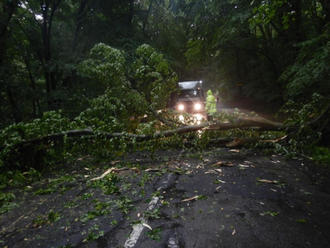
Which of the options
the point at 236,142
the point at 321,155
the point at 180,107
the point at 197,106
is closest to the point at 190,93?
the point at 197,106

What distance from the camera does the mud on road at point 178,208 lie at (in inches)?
102

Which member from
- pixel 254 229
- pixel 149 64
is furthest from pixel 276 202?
pixel 149 64

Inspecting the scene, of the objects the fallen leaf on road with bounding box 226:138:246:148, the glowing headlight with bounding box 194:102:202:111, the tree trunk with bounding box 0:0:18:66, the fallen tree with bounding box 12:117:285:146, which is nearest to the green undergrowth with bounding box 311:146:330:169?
the fallen tree with bounding box 12:117:285:146

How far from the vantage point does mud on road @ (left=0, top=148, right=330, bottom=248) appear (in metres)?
2.59

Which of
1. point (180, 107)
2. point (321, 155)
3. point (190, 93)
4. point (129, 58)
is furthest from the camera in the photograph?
point (190, 93)

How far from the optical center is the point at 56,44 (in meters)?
12.8

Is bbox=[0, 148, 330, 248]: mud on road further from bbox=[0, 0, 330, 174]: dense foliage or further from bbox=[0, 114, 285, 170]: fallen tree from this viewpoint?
bbox=[0, 0, 330, 174]: dense foliage

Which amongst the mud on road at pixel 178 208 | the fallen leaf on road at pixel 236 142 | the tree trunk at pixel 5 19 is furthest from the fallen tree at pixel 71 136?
the tree trunk at pixel 5 19

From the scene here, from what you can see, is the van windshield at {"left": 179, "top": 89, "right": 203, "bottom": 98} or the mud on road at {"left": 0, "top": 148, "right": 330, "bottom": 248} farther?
the van windshield at {"left": 179, "top": 89, "right": 203, "bottom": 98}

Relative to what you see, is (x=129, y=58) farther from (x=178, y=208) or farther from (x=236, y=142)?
(x=178, y=208)

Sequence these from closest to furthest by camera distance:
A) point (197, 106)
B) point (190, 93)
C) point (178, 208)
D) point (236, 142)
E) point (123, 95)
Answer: point (178, 208) → point (236, 142) → point (123, 95) → point (197, 106) → point (190, 93)

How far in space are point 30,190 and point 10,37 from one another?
32.9ft

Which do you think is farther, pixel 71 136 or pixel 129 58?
pixel 129 58

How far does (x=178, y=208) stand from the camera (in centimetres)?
326
